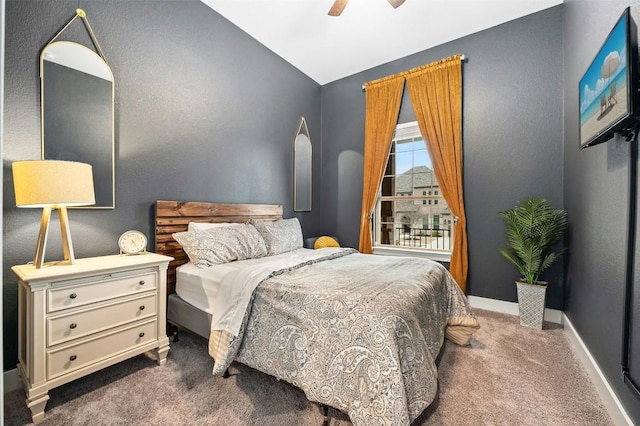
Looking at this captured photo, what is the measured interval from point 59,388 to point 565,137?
15.3ft

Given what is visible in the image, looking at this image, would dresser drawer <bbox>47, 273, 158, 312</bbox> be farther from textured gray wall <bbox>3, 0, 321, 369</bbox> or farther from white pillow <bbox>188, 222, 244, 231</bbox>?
white pillow <bbox>188, 222, 244, 231</bbox>

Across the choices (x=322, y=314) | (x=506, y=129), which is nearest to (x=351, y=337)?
(x=322, y=314)

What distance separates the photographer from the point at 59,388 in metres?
1.79

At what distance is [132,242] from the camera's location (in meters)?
2.24

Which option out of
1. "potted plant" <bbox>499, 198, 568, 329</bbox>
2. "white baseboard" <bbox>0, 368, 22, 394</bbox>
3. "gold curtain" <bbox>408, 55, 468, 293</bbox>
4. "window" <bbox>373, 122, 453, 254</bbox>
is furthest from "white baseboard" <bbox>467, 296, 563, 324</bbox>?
"white baseboard" <bbox>0, 368, 22, 394</bbox>

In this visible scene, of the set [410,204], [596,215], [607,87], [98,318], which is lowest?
[98,318]

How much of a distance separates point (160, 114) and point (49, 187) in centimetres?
119

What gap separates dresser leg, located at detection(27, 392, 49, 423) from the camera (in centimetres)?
152

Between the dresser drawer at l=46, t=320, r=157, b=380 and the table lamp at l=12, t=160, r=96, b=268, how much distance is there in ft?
1.74

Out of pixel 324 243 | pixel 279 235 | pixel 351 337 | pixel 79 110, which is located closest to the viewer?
pixel 351 337

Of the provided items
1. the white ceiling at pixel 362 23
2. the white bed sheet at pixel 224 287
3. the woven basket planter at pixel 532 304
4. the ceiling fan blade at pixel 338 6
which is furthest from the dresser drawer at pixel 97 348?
the woven basket planter at pixel 532 304

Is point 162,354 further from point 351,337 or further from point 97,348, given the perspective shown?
point 351,337

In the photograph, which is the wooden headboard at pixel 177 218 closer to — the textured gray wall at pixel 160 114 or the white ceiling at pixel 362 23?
the textured gray wall at pixel 160 114

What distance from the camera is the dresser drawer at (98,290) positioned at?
1614 millimetres
